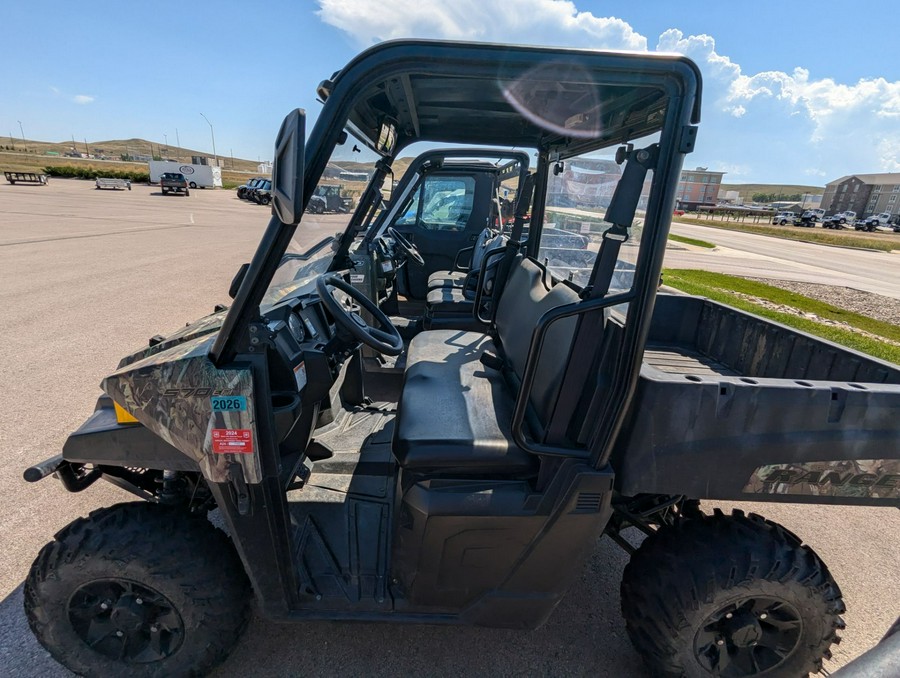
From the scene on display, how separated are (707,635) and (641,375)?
1.08 m

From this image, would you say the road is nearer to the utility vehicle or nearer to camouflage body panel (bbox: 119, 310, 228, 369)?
the utility vehicle

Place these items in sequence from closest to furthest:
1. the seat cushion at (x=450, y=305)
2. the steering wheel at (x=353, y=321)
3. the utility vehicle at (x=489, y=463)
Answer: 1. the utility vehicle at (x=489, y=463)
2. the steering wheel at (x=353, y=321)
3. the seat cushion at (x=450, y=305)

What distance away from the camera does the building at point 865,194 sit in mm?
73250

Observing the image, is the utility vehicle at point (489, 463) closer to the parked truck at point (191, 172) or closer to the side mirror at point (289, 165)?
the side mirror at point (289, 165)

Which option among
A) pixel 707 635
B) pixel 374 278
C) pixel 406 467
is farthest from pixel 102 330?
pixel 707 635

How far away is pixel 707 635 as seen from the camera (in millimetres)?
1808

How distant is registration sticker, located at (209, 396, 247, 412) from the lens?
5.08ft

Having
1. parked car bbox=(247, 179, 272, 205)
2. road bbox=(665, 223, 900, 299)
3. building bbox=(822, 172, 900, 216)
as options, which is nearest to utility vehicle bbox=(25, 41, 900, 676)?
road bbox=(665, 223, 900, 299)

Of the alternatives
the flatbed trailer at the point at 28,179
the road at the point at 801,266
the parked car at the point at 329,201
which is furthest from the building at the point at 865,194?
the flatbed trailer at the point at 28,179

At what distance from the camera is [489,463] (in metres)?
1.79

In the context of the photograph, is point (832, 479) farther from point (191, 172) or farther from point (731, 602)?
point (191, 172)

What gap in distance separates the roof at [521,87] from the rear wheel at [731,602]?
4.92ft

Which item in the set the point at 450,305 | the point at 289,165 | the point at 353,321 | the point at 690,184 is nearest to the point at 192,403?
the point at 353,321

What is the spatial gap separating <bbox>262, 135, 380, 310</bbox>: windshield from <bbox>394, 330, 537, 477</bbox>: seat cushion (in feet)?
A: 2.44
